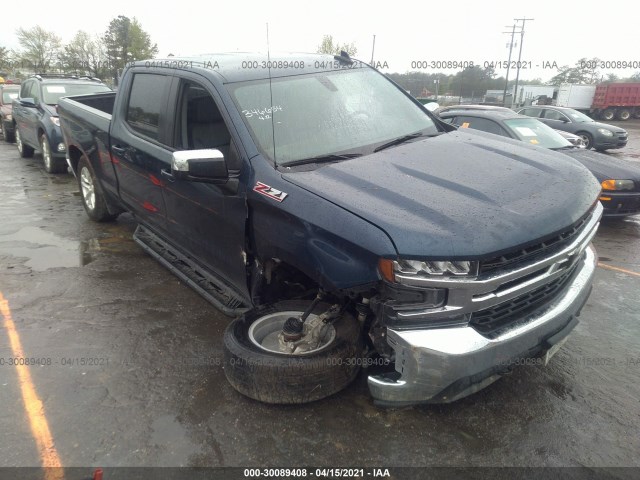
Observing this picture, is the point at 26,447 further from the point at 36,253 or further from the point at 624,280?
the point at 624,280

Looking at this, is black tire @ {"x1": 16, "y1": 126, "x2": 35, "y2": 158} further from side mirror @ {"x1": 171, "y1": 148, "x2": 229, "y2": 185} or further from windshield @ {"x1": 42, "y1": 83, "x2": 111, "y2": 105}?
side mirror @ {"x1": 171, "y1": 148, "x2": 229, "y2": 185}

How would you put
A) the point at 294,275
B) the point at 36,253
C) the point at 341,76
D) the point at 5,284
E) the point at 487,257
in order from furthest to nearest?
the point at 36,253
the point at 5,284
the point at 341,76
the point at 294,275
the point at 487,257

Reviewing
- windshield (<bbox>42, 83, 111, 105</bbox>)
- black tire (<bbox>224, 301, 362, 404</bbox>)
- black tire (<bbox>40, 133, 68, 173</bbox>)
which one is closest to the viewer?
black tire (<bbox>224, 301, 362, 404</bbox>)

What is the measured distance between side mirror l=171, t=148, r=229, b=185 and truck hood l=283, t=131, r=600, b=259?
16.4 inches

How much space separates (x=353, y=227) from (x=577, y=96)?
39.0m

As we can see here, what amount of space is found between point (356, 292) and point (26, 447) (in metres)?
1.93

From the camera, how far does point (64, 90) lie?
10.1 m

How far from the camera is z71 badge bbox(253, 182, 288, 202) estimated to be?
270cm

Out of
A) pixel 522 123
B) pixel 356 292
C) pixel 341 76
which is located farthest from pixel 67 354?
pixel 522 123

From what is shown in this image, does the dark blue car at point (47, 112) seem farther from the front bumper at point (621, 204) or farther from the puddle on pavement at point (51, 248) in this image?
the front bumper at point (621, 204)

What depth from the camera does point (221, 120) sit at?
3.28 metres

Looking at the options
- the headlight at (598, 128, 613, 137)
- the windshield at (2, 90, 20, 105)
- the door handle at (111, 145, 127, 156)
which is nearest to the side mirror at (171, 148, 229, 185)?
the door handle at (111, 145, 127, 156)

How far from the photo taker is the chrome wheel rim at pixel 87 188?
608 cm

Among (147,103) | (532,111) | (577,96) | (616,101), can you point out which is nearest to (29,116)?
(147,103)
